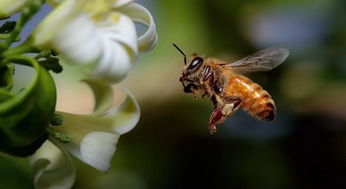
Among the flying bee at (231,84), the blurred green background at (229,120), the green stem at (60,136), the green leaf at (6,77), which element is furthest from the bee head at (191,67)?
the blurred green background at (229,120)

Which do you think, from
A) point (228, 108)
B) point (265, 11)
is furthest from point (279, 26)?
point (228, 108)

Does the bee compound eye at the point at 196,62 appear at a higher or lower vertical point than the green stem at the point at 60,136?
lower

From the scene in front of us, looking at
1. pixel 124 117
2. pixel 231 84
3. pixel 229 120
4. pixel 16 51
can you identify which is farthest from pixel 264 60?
pixel 229 120

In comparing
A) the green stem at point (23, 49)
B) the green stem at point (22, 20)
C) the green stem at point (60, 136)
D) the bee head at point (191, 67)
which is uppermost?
the green stem at point (22, 20)

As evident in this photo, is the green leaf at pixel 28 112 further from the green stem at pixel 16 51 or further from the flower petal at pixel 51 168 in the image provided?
the flower petal at pixel 51 168

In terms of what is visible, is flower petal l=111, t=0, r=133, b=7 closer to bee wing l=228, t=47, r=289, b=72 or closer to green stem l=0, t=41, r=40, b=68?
green stem l=0, t=41, r=40, b=68

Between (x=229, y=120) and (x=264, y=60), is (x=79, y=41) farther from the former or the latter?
(x=229, y=120)
